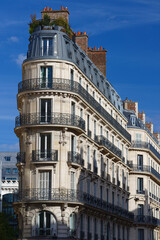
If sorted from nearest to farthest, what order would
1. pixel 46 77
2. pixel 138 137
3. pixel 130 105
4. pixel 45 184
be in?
pixel 45 184 → pixel 46 77 → pixel 138 137 → pixel 130 105

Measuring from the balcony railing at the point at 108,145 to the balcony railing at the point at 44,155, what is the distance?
9.66 meters

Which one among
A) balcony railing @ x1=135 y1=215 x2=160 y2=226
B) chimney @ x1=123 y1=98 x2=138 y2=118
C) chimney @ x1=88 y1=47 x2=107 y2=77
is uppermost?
chimney @ x1=88 y1=47 x2=107 y2=77

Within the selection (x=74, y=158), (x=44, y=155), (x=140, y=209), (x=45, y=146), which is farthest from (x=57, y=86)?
(x=140, y=209)

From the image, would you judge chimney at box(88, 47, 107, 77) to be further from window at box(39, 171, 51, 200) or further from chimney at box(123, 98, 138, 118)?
window at box(39, 171, 51, 200)

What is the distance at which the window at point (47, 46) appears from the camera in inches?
1994

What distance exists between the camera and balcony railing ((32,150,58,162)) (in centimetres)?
4856

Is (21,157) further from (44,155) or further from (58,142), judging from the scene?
(58,142)

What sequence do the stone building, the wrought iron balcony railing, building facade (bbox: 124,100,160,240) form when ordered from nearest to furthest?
the stone building → the wrought iron balcony railing → building facade (bbox: 124,100,160,240)

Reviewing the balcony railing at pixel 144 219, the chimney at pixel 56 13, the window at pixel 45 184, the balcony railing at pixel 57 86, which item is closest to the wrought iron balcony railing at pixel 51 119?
the balcony railing at pixel 57 86

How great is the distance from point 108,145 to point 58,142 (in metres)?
12.6

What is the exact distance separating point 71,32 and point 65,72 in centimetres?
525

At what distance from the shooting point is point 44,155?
160 feet

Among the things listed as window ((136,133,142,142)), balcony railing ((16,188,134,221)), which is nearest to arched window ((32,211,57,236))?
balcony railing ((16,188,134,221))

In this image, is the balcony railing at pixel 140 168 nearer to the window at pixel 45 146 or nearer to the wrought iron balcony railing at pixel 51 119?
the wrought iron balcony railing at pixel 51 119
